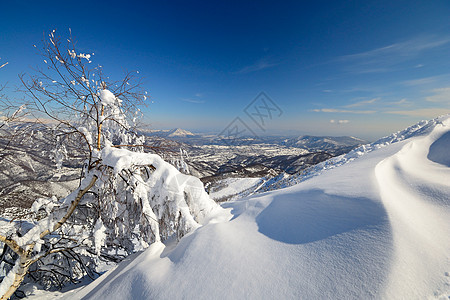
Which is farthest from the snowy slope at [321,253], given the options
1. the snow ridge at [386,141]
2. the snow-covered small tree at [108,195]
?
the snow ridge at [386,141]

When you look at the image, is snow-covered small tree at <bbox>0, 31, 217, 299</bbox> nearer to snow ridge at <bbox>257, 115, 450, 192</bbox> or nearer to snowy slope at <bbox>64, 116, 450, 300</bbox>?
snowy slope at <bbox>64, 116, 450, 300</bbox>

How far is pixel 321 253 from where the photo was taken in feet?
6.19

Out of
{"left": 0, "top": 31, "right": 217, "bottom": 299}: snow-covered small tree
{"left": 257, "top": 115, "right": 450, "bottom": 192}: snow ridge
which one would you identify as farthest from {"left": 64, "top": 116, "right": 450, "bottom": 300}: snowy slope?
{"left": 257, "top": 115, "right": 450, "bottom": 192}: snow ridge

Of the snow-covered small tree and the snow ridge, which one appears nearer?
the snow-covered small tree

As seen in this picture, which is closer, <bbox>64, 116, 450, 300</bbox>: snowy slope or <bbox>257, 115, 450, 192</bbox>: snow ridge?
<bbox>64, 116, 450, 300</bbox>: snowy slope

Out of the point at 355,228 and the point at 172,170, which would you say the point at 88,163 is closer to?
the point at 172,170

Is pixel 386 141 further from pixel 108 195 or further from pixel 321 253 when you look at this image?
pixel 108 195

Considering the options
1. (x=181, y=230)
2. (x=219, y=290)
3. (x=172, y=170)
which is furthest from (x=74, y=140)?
(x=219, y=290)

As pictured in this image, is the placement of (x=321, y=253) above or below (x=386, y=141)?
below

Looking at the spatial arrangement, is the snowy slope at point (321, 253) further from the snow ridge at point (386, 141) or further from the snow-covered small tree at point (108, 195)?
the snow ridge at point (386, 141)

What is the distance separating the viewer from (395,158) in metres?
4.79

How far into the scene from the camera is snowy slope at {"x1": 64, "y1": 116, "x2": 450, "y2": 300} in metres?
1.52

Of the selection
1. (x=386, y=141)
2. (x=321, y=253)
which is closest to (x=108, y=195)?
(x=321, y=253)

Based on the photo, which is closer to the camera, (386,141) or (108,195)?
(108,195)
